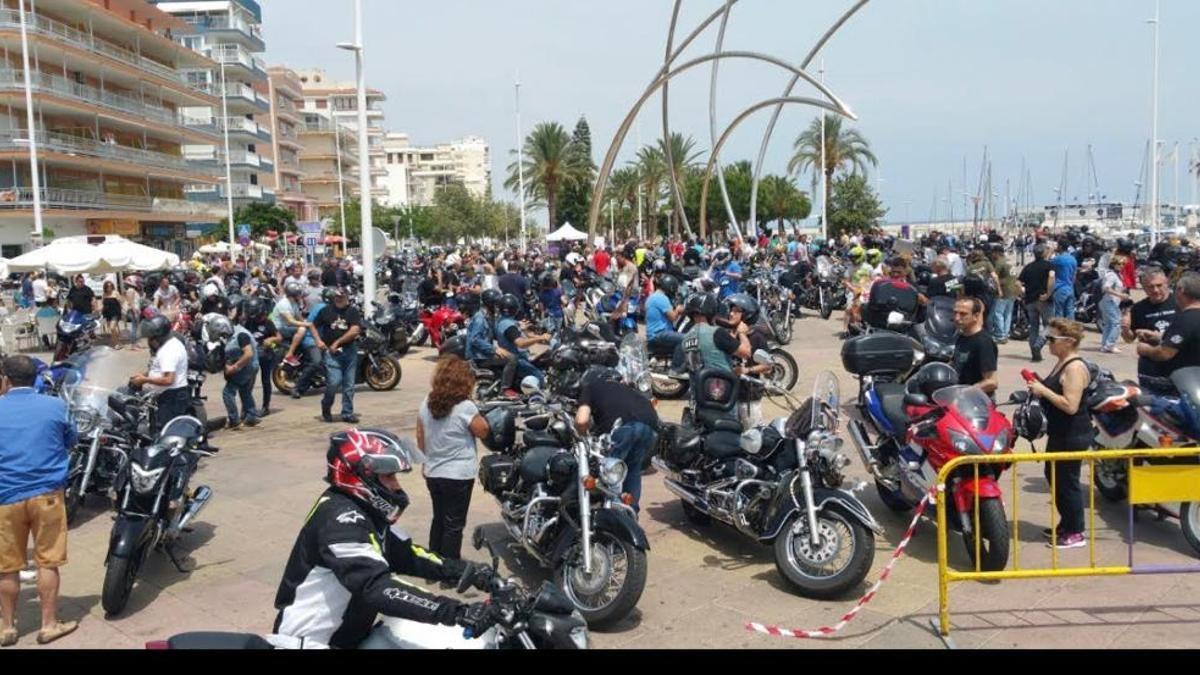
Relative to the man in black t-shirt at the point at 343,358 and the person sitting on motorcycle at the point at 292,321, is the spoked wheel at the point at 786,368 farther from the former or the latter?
the person sitting on motorcycle at the point at 292,321

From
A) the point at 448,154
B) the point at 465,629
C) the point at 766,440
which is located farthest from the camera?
the point at 448,154

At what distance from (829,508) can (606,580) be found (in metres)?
1.35

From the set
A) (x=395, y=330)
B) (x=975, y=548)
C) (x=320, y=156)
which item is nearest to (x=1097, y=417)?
(x=975, y=548)

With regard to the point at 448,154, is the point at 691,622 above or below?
below

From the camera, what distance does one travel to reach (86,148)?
44656 millimetres

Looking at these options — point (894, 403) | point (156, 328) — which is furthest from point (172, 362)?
point (894, 403)

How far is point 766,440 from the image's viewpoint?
6113mm

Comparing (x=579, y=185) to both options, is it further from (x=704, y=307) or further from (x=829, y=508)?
(x=829, y=508)

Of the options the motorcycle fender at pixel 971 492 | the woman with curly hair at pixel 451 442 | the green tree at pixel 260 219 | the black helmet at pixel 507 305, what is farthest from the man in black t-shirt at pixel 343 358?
the green tree at pixel 260 219

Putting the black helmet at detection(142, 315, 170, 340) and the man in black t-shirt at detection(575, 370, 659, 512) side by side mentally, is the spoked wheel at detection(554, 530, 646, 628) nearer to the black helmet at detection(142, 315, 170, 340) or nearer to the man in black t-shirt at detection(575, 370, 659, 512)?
the man in black t-shirt at detection(575, 370, 659, 512)

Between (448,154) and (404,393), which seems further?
(448,154)

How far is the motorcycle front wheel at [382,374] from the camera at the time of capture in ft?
44.1

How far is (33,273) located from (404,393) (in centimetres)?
1800

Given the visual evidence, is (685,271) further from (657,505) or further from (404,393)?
(657,505)
